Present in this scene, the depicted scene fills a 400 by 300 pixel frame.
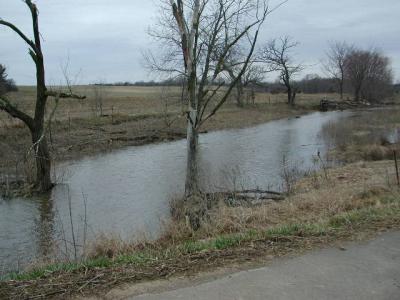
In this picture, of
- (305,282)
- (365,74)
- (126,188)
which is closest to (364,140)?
(126,188)

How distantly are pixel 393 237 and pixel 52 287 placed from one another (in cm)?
421

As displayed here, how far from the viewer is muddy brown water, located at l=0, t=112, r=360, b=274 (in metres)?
→ 12.0

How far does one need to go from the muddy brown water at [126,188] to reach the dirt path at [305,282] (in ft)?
13.8

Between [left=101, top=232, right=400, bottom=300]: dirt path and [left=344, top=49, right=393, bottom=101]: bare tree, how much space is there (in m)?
84.0

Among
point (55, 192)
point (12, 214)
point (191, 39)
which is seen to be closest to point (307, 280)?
point (191, 39)

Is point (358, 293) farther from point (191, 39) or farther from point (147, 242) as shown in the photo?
point (191, 39)

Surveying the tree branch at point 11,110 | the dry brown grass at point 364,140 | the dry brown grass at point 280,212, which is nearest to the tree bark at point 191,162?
the dry brown grass at point 280,212

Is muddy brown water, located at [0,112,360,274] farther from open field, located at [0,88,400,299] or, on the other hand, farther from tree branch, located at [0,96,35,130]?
tree branch, located at [0,96,35,130]

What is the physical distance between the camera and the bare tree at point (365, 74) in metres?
86.8

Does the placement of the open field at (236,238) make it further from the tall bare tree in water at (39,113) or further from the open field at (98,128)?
the tall bare tree in water at (39,113)

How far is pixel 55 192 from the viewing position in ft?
61.2

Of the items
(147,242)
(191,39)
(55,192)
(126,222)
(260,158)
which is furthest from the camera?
(260,158)

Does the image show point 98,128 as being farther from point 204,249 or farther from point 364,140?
point 204,249

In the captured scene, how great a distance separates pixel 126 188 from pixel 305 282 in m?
14.7
